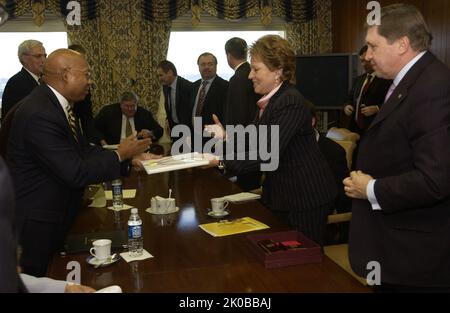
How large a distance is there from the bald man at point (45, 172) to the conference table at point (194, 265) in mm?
160

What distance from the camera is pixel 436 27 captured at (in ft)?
17.3

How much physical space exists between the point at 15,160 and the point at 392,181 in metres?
1.64

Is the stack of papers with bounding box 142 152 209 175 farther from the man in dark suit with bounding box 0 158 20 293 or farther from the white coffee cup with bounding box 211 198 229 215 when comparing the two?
the man in dark suit with bounding box 0 158 20 293

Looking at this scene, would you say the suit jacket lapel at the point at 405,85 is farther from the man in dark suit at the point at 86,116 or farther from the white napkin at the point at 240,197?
the man in dark suit at the point at 86,116

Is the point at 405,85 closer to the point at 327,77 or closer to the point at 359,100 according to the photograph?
the point at 359,100

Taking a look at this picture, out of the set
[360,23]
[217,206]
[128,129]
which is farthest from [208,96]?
[217,206]

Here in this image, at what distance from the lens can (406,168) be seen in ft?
5.74

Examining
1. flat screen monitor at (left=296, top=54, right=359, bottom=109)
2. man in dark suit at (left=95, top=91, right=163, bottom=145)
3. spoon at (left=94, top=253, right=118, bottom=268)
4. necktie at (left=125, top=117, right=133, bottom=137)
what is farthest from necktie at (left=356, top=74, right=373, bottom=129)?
spoon at (left=94, top=253, right=118, bottom=268)

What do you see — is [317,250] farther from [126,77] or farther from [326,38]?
[326,38]

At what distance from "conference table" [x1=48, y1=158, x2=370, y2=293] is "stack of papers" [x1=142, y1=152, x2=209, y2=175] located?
0.74 ft

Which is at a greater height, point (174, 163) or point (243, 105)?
point (243, 105)

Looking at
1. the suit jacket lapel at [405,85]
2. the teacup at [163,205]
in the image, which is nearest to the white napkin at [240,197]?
the teacup at [163,205]

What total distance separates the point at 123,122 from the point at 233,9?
268cm
